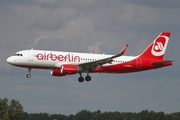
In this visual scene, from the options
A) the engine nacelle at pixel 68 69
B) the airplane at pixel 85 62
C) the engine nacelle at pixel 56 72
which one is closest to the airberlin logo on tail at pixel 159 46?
the airplane at pixel 85 62

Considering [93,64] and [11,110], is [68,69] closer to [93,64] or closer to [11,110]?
[93,64]

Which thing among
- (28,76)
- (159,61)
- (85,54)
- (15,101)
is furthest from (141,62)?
(15,101)

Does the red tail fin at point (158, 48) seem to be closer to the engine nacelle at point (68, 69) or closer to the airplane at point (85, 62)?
the airplane at point (85, 62)

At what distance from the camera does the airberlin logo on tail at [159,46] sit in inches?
4840

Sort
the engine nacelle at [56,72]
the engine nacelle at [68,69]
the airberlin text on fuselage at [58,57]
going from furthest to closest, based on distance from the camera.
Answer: the engine nacelle at [56,72]
the engine nacelle at [68,69]
the airberlin text on fuselage at [58,57]

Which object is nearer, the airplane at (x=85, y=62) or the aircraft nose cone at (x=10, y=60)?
the airplane at (x=85, y=62)

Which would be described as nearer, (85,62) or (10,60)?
(10,60)

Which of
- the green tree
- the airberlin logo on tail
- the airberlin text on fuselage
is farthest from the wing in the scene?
the green tree

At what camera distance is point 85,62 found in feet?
369

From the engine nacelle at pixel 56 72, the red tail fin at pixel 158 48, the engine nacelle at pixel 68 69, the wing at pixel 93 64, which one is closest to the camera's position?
the engine nacelle at pixel 68 69

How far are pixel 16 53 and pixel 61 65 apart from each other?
26.0 feet

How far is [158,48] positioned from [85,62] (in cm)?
1776

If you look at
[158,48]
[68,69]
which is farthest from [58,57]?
[158,48]

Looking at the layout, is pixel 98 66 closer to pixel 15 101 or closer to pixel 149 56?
pixel 149 56
